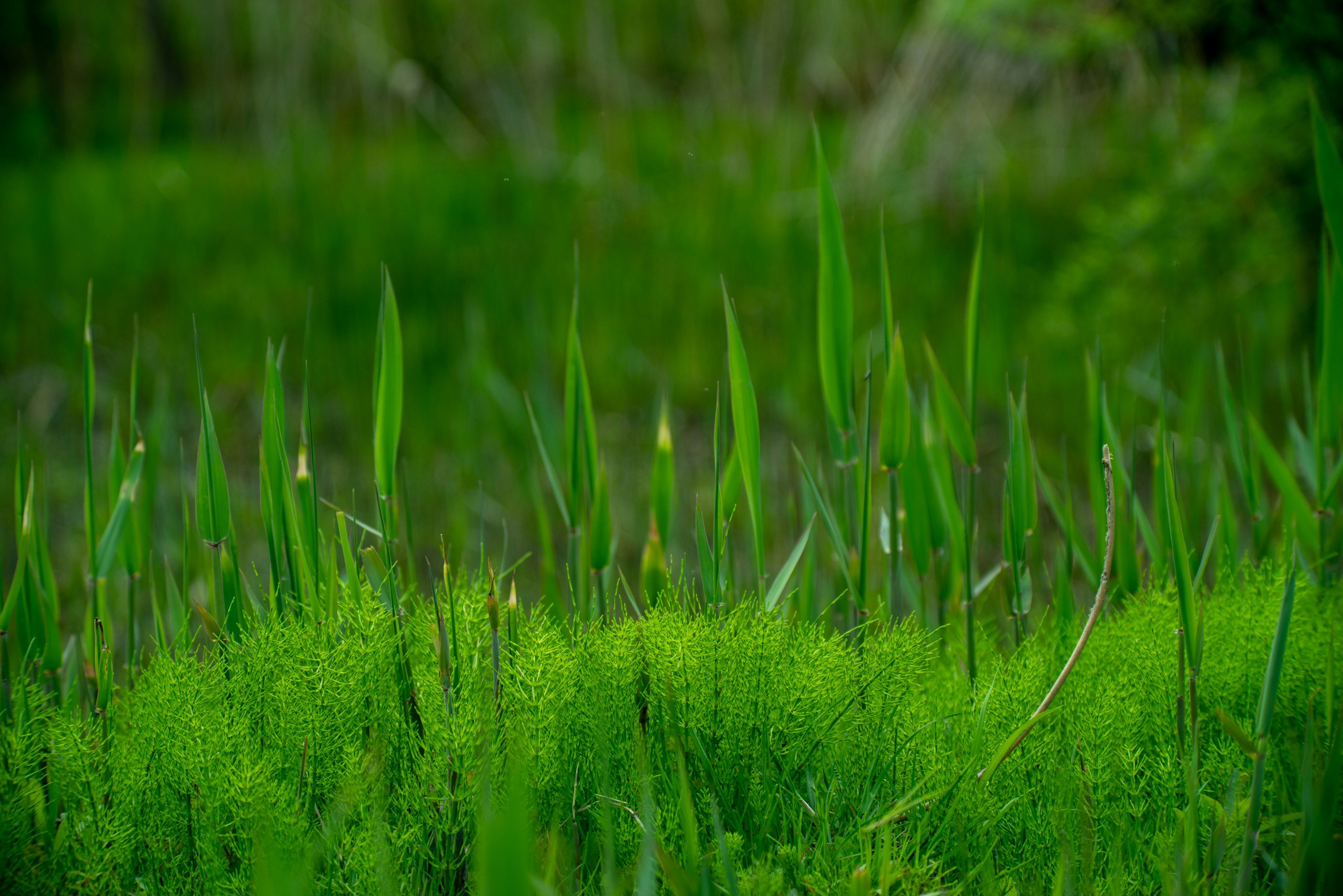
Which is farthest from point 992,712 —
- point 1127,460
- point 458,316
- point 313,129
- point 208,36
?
point 208,36

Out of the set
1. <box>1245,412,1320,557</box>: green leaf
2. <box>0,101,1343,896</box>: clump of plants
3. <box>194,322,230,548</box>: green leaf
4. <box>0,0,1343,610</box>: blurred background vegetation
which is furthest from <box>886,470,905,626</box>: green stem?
<box>0,0,1343,610</box>: blurred background vegetation

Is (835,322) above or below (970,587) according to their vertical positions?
above

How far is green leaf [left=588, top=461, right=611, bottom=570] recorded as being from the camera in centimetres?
54

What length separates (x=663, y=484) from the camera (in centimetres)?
57

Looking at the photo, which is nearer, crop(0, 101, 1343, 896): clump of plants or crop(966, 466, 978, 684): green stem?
crop(0, 101, 1343, 896): clump of plants

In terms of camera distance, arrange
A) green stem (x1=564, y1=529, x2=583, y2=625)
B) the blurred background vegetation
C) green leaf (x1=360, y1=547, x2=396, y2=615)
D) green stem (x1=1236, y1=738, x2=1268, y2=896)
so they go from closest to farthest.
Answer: green stem (x1=1236, y1=738, x2=1268, y2=896) < green leaf (x1=360, y1=547, x2=396, y2=615) < green stem (x1=564, y1=529, x2=583, y2=625) < the blurred background vegetation

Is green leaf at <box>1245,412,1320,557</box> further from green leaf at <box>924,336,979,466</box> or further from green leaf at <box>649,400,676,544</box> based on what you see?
green leaf at <box>649,400,676,544</box>

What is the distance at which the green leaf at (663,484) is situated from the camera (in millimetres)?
561

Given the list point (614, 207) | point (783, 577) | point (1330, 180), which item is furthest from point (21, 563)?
point (614, 207)

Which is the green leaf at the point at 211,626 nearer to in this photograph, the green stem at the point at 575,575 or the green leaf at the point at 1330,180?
the green stem at the point at 575,575

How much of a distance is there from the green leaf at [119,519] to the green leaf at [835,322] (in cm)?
43

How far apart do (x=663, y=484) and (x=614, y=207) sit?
1889 millimetres

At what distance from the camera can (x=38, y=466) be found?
1514 mm

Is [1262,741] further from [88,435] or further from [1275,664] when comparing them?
[88,435]
